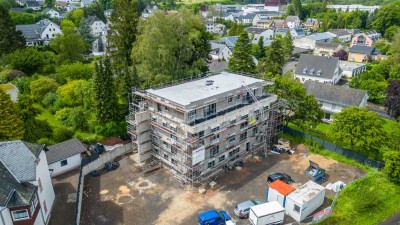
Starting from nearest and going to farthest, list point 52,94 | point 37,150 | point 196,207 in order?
1. point 37,150
2. point 196,207
3. point 52,94

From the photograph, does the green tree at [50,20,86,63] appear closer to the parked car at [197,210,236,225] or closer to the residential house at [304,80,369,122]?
the residential house at [304,80,369,122]

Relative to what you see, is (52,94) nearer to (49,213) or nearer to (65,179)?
(65,179)

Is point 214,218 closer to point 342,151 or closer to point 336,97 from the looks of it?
point 342,151

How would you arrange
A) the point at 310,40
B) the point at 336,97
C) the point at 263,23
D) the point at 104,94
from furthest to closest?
the point at 263,23
the point at 310,40
the point at 336,97
the point at 104,94

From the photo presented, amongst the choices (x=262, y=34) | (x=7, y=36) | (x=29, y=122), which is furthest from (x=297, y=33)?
(x=29, y=122)

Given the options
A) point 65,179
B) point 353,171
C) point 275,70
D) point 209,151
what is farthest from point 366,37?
point 65,179
